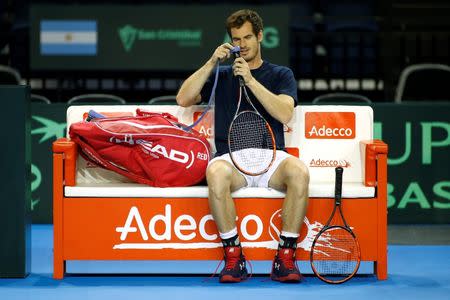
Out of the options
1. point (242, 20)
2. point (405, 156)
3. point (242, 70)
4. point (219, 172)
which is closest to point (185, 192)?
point (219, 172)

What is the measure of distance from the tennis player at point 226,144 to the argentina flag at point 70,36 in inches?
185

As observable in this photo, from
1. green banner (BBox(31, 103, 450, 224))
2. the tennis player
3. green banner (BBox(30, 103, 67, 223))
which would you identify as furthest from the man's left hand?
green banner (BBox(30, 103, 67, 223))

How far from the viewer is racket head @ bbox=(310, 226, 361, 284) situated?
559 centimetres

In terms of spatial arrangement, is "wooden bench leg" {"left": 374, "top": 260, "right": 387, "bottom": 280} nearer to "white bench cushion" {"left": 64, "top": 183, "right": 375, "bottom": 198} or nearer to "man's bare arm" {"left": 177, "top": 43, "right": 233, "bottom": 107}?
"white bench cushion" {"left": 64, "top": 183, "right": 375, "bottom": 198}

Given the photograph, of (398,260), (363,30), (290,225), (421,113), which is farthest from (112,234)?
(363,30)

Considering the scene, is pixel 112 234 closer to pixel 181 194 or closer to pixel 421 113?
pixel 181 194

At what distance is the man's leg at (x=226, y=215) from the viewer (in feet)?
17.9

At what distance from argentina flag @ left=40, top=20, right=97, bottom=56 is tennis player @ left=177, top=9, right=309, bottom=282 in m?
4.69

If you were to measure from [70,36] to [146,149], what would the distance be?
493 cm

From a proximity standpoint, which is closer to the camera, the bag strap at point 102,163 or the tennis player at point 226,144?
the tennis player at point 226,144

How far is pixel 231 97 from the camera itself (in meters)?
5.84

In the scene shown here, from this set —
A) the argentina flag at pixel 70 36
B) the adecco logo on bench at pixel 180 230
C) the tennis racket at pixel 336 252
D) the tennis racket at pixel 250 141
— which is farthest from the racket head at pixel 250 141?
the argentina flag at pixel 70 36

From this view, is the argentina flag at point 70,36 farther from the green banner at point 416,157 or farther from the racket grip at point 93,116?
the racket grip at point 93,116

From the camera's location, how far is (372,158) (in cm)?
575
